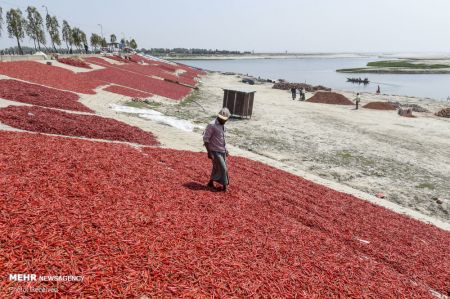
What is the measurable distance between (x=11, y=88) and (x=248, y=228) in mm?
20015

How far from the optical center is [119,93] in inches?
1299

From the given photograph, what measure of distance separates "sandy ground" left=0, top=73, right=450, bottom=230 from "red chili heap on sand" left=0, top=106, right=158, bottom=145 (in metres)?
1.06

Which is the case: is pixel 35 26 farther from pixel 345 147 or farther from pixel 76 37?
pixel 345 147

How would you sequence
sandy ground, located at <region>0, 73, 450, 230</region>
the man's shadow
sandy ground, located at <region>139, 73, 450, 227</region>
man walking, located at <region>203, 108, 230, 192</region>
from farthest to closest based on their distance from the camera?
sandy ground, located at <region>139, 73, 450, 227</region> → sandy ground, located at <region>0, 73, 450, 230</region> → the man's shadow → man walking, located at <region>203, 108, 230, 192</region>

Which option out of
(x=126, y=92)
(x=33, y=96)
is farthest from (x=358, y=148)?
(x=126, y=92)

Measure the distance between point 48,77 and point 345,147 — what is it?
26.2 metres

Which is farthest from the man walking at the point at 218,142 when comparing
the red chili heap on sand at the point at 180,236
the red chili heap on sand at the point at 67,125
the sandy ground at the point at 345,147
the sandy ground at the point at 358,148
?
the sandy ground at the point at 358,148

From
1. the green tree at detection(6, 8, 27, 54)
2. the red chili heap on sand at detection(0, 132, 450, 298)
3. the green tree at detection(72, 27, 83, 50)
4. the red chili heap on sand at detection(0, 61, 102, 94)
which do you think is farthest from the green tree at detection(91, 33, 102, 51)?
the red chili heap on sand at detection(0, 132, 450, 298)

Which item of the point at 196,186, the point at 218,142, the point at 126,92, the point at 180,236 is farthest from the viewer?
the point at 126,92

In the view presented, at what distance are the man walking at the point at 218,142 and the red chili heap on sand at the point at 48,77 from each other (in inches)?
895

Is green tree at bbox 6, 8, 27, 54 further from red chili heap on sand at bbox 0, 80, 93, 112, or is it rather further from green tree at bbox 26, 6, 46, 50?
red chili heap on sand at bbox 0, 80, 93, 112

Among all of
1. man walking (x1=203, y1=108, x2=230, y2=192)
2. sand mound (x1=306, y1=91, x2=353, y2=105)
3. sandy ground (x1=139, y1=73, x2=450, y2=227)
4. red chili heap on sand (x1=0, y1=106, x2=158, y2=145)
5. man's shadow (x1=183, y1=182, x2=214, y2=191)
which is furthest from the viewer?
sand mound (x1=306, y1=91, x2=353, y2=105)

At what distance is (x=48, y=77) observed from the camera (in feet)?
99.1

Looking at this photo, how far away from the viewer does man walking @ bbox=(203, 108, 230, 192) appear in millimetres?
10106
